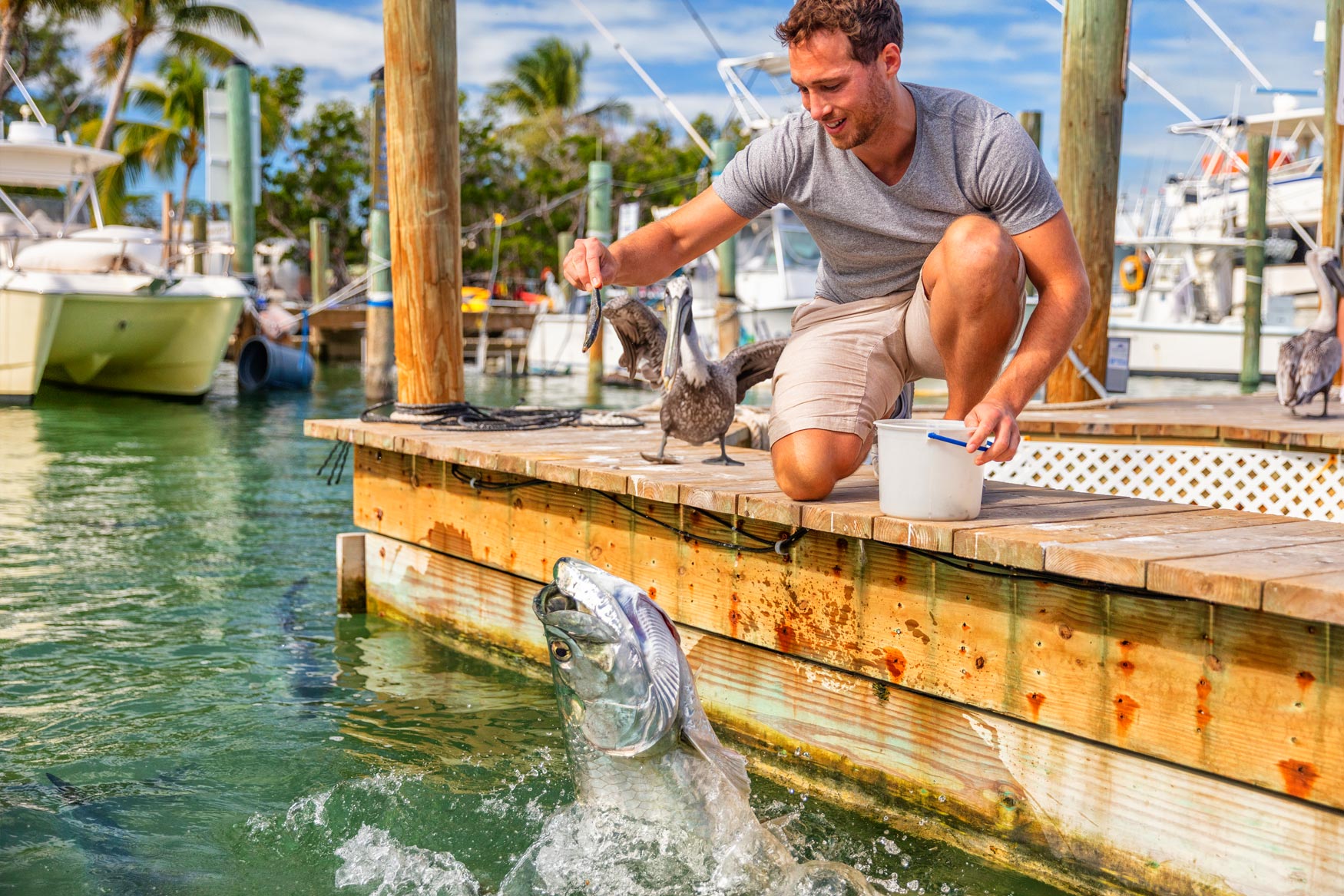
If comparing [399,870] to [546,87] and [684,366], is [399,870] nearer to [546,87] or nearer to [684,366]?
[684,366]

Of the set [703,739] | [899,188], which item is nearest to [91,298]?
[899,188]

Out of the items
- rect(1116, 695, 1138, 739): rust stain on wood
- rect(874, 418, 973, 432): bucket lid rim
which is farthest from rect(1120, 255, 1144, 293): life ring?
rect(1116, 695, 1138, 739): rust stain on wood

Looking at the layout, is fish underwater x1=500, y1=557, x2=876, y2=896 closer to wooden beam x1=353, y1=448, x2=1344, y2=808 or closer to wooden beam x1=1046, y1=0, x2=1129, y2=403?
wooden beam x1=353, y1=448, x2=1344, y2=808

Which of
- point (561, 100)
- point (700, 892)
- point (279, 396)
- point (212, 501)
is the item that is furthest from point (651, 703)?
point (561, 100)

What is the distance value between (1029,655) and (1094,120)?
4.87 m

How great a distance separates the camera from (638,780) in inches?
104

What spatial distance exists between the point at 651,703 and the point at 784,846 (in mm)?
710

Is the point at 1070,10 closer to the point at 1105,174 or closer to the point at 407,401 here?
the point at 1105,174

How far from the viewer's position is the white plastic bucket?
9.59 feet

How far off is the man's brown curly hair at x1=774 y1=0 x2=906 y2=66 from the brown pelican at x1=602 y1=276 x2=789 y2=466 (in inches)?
41.2

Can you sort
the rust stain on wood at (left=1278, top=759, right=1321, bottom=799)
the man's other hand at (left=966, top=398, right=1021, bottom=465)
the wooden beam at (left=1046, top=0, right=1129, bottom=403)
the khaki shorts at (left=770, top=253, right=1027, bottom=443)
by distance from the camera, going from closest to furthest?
the rust stain on wood at (left=1278, top=759, right=1321, bottom=799) → the man's other hand at (left=966, top=398, right=1021, bottom=465) → the khaki shorts at (left=770, top=253, right=1027, bottom=443) → the wooden beam at (left=1046, top=0, right=1129, bottom=403)

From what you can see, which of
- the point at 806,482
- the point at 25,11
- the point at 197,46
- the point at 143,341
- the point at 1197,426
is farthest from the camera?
the point at 197,46

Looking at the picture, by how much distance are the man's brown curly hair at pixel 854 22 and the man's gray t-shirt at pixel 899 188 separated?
0.94 ft

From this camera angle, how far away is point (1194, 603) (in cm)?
258
